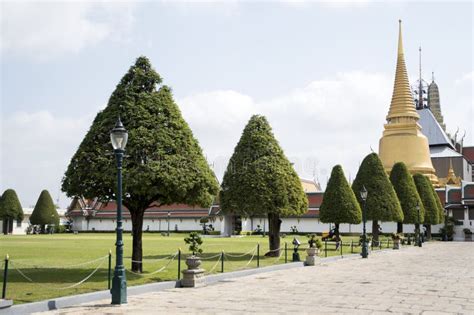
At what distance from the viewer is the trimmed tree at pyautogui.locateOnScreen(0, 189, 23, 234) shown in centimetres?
8350

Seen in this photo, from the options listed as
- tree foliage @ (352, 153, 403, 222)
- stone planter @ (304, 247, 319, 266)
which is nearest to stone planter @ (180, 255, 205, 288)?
stone planter @ (304, 247, 319, 266)

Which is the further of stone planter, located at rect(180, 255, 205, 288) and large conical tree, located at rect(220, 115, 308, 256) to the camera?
large conical tree, located at rect(220, 115, 308, 256)

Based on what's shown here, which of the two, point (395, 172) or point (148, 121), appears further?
point (395, 172)

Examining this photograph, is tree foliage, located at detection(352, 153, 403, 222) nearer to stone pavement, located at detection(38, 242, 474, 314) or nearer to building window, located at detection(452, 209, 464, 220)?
stone pavement, located at detection(38, 242, 474, 314)

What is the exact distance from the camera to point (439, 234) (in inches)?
2714

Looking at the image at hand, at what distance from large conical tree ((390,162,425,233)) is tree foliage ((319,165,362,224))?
14291mm

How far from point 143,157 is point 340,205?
75.8ft

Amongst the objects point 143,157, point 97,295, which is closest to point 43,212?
point 143,157

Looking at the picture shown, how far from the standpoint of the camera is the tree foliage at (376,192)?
4316cm

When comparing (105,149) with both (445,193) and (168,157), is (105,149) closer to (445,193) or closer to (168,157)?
(168,157)

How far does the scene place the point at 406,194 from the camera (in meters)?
52.6

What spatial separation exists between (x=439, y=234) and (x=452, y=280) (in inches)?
2088

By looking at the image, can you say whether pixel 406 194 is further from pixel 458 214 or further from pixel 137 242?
pixel 137 242

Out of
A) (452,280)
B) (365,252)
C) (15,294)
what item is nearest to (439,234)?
(365,252)
